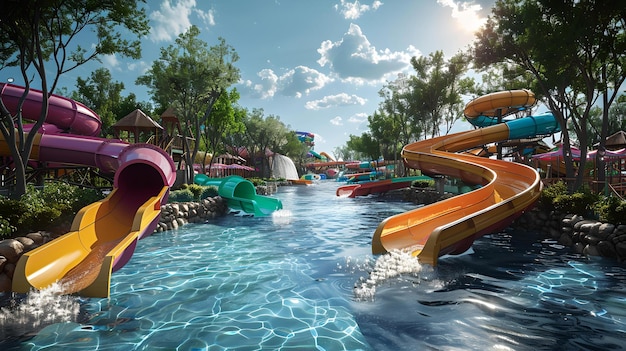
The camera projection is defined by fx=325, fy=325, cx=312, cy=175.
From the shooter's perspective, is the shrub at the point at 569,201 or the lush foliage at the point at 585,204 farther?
the shrub at the point at 569,201

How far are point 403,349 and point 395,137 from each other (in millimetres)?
37991

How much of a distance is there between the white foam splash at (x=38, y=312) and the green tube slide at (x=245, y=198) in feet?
33.5

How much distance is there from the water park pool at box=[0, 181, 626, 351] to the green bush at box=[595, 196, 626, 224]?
3.33 feet

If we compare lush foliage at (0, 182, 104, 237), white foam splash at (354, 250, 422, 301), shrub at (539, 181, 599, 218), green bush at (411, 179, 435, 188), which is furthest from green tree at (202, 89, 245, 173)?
shrub at (539, 181, 599, 218)

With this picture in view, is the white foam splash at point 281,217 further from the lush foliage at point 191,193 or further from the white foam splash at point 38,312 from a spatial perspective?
the white foam splash at point 38,312

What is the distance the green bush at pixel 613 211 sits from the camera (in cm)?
738

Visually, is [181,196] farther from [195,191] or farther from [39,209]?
[39,209]

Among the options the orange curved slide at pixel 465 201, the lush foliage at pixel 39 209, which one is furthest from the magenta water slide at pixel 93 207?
the orange curved slide at pixel 465 201

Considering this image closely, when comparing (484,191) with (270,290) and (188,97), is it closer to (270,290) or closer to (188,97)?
(270,290)

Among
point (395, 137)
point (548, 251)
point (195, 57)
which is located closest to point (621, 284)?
point (548, 251)

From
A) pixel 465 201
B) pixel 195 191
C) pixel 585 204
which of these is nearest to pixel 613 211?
pixel 585 204

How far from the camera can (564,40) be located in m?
9.83

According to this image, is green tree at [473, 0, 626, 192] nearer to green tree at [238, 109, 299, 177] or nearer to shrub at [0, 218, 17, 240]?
shrub at [0, 218, 17, 240]

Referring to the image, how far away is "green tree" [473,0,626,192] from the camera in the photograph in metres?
9.67
